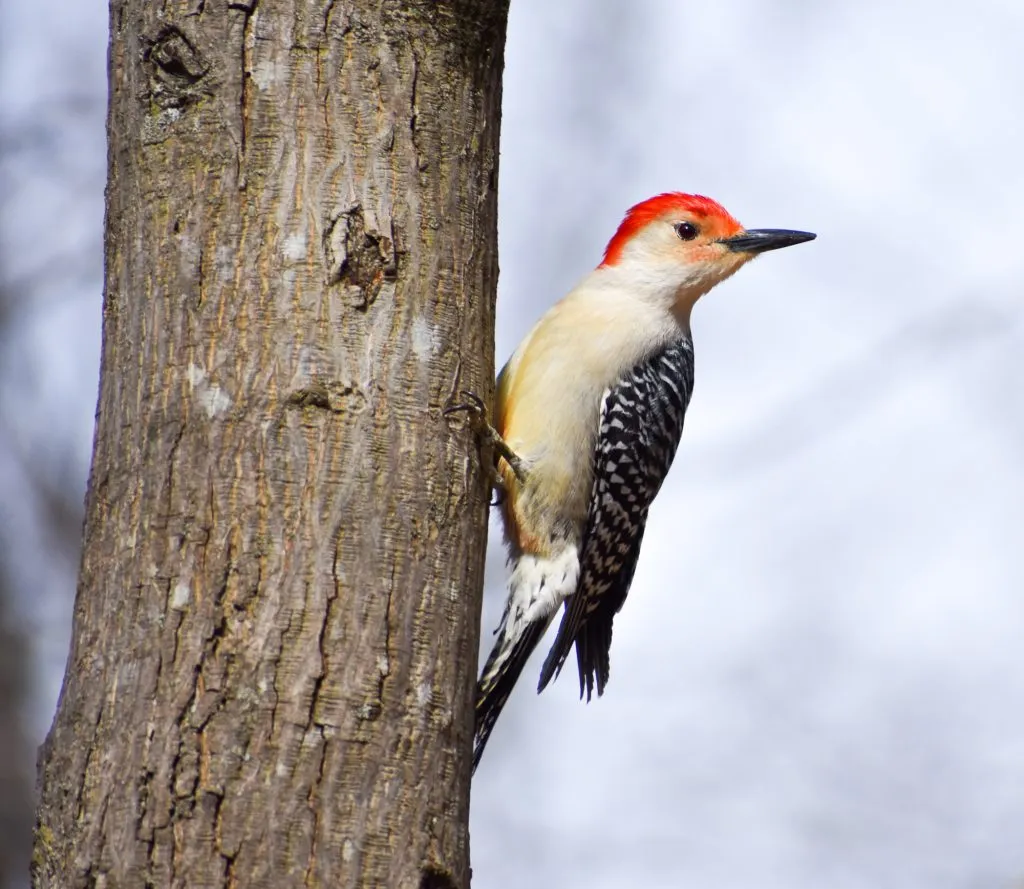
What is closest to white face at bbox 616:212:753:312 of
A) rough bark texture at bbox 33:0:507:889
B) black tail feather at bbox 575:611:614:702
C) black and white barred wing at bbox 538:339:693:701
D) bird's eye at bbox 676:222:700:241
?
bird's eye at bbox 676:222:700:241

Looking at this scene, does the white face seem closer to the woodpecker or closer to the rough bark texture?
the woodpecker

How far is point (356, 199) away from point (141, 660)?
108cm

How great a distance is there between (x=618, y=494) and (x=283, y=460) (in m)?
2.22

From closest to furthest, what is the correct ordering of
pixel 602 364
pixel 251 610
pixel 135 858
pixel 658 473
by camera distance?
pixel 135 858 → pixel 251 610 → pixel 602 364 → pixel 658 473

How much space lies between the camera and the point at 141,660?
2496 mm

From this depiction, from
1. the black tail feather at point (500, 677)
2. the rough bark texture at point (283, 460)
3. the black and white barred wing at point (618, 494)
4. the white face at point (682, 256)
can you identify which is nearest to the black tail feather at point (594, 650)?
the black and white barred wing at point (618, 494)

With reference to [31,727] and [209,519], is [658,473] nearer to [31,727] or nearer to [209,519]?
[209,519]

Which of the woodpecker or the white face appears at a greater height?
the white face

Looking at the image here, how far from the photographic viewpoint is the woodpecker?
441cm

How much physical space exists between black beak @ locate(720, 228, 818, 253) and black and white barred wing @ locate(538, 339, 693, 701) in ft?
1.63

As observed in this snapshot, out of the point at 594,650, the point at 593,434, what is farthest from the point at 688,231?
the point at 594,650

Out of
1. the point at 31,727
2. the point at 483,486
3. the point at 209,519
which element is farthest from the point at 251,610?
the point at 31,727

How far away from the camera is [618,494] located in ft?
15.4

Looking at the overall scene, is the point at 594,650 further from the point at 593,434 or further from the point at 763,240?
the point at 763,240
